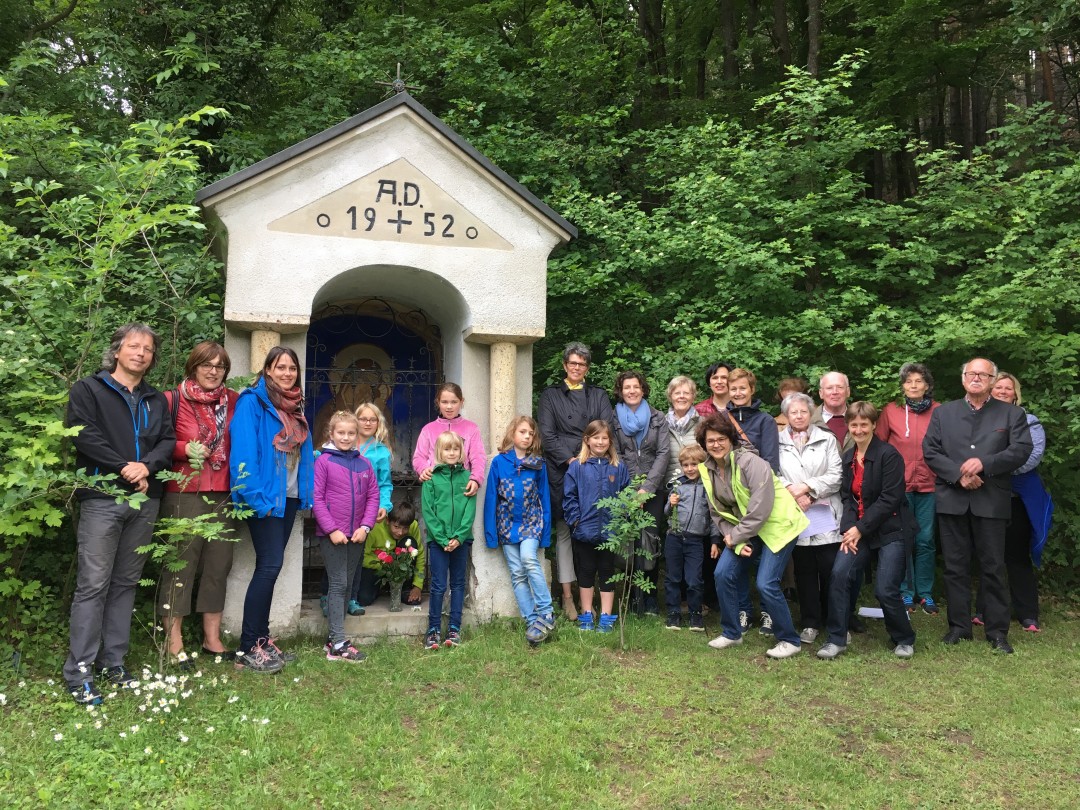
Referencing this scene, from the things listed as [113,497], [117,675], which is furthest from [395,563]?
[113,497]

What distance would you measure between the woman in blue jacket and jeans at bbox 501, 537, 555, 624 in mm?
1413

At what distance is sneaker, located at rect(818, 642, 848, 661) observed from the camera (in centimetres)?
477

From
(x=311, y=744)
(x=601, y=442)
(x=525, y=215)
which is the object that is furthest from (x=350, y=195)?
(x=311, y=744)

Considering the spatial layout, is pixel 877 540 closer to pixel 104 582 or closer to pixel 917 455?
pixel 917 455

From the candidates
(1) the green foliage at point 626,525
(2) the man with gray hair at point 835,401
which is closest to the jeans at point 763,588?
(1) the green foliage at point 626,525

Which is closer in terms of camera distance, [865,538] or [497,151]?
[865,538]

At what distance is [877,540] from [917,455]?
3.84 feet

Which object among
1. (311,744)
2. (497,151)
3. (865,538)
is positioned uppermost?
(497,151)

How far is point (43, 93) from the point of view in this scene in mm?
7797

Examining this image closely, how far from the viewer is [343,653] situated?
15.3 ft

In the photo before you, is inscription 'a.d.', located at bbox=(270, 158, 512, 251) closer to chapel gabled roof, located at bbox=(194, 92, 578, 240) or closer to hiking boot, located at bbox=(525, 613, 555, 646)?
chapel gabled roof, located at bbox=(194, 92, 578, 240)

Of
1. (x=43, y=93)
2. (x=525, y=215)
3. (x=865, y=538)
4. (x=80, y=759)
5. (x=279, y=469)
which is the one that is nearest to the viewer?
(x=80, y=759)

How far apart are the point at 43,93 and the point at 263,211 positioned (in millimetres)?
4513

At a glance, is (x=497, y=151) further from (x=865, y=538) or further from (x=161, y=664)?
(x=161, y=664)
